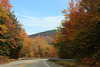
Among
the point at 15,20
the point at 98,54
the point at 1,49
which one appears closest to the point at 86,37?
the point at 98,54

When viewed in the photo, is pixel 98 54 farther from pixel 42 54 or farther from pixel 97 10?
pixel 42 54

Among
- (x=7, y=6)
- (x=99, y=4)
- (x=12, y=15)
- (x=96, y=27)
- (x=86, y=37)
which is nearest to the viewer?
(x=99, y=4)

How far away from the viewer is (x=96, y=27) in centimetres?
1195

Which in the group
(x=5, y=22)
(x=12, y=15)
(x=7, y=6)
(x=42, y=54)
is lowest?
(x=42, y=54)

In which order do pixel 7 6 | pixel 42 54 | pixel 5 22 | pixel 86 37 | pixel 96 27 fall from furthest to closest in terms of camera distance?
pixel 42 54 < pixel 5 22 < pixel 7 6 < pixel 86 37 < pixel 96 27

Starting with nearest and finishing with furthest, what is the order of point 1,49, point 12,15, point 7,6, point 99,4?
1. point 99,4
2. point 7,6
3. point 1,49
4. point 12,15

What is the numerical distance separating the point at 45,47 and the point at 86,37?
118909 millimetres

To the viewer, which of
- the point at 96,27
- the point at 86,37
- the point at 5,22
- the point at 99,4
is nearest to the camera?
the point at 99,4

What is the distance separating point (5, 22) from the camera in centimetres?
3120

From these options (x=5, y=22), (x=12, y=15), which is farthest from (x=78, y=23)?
(x=12, y=15)

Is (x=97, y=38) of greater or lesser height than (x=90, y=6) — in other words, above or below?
below

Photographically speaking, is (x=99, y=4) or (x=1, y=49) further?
(x=1, y=49)

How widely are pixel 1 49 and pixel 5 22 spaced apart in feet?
26.2

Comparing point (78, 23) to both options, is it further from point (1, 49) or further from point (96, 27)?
point (1, 49)
